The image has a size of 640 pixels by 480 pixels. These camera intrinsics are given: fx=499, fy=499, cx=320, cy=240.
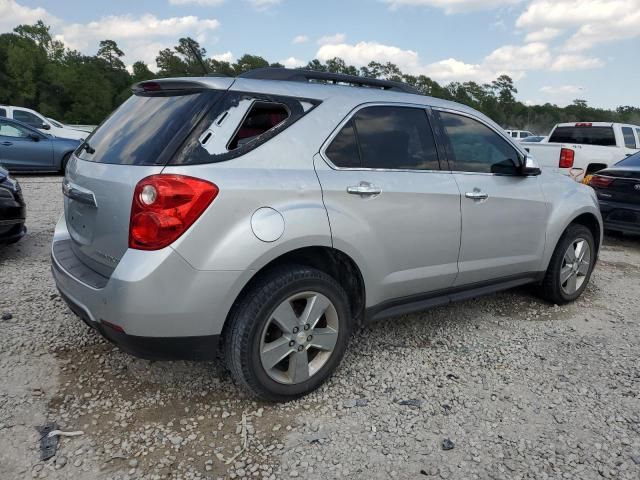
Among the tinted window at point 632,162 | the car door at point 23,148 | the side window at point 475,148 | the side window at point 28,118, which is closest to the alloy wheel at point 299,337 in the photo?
the side window at point 475,148

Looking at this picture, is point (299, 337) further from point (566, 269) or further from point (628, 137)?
point (628, 137)

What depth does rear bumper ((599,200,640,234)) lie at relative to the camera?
655 cm

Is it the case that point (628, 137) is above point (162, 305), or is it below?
above

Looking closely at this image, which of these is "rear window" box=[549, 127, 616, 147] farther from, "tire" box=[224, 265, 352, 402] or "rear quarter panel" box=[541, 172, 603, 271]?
"tire" box=[224, 265, 352, 402]

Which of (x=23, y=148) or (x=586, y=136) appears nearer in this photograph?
(x=586, y=136)

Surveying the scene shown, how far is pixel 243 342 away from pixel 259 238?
0.52 meters

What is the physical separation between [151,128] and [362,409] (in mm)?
1858

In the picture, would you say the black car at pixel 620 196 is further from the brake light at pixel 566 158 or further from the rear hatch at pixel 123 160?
the rear hatch at pixel 123 160

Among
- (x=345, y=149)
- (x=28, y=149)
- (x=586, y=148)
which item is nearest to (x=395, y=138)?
(x=345, y=149)

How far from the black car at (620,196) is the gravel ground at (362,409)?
10.9ft

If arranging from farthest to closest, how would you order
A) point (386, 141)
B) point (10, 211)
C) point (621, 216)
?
1. point (621, 216)
2. point (10, 211)
3. point (386, 141)

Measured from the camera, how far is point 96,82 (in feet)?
176

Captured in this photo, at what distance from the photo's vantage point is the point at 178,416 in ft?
8.55

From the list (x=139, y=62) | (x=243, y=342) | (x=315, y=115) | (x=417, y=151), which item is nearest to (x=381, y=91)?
(x=417, y=151)
